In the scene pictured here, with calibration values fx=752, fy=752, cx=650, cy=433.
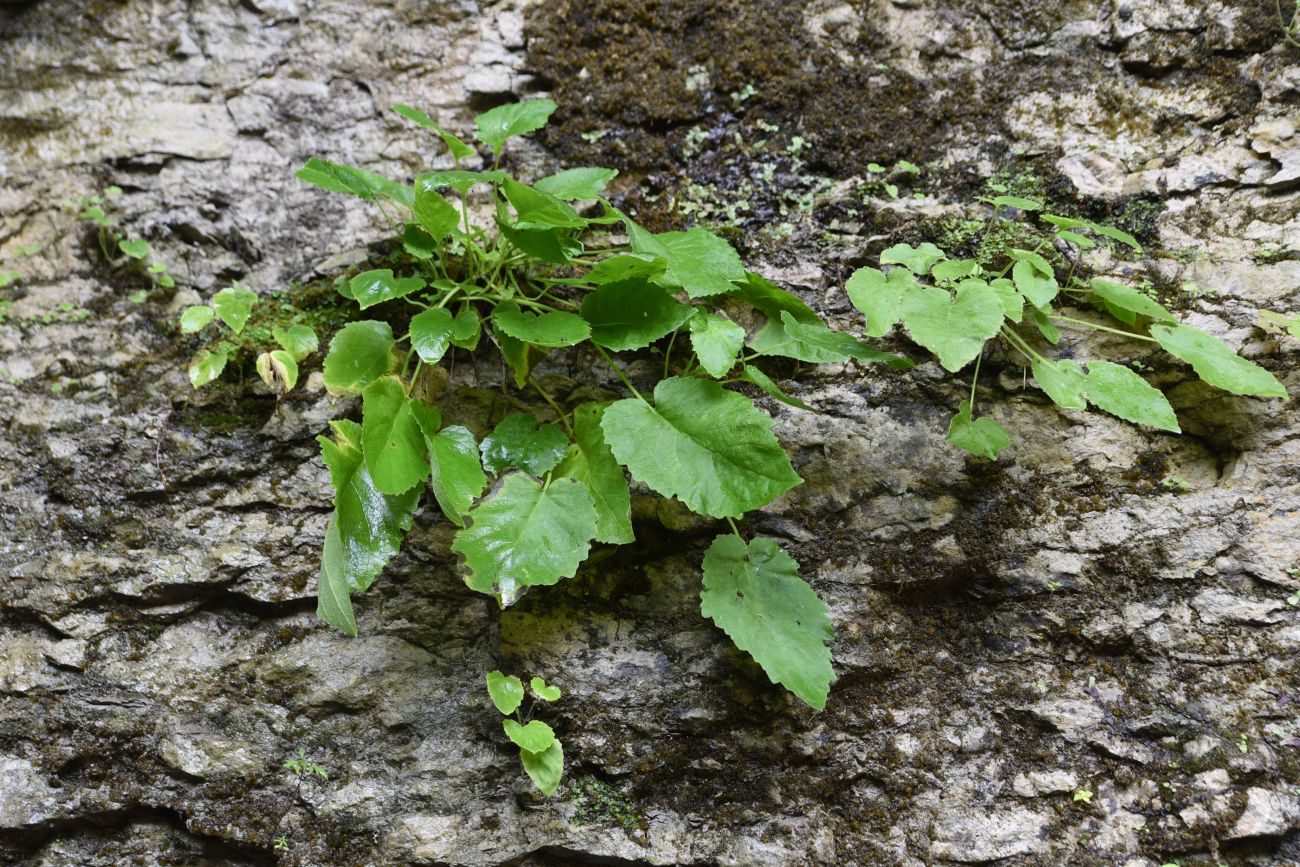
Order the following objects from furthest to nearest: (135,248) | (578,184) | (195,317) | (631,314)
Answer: (135,248), (195,317), (578,184), (631,314)

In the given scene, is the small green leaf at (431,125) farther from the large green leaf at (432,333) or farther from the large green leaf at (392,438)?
the large green leaf at (392,438)

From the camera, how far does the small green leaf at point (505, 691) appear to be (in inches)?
66.2

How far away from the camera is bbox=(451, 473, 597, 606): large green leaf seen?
1487 millimetres

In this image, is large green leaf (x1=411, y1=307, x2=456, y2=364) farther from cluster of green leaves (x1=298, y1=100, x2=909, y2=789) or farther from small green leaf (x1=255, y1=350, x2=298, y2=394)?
small green leaf (x1=255, y1=350, x2=298, y2=394)

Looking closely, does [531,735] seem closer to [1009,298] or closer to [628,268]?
A: [628,268]

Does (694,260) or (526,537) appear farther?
(694,260)

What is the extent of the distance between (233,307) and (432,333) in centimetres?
69

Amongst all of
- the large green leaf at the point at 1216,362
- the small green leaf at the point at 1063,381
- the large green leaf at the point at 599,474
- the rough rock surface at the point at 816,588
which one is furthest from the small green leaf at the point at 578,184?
the large green leaf at the point at 1216,362

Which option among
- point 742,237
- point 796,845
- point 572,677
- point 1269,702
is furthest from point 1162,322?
point 572,677

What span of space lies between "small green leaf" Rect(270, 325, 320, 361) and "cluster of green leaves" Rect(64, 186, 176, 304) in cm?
60

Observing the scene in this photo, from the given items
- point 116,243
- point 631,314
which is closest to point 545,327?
point 631,314

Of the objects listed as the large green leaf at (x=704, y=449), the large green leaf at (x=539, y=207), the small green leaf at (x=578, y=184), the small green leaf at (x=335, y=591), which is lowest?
the small green leaf at (x=335, y=591)

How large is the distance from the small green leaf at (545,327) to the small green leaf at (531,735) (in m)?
0.85

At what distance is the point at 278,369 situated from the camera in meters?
1.90
